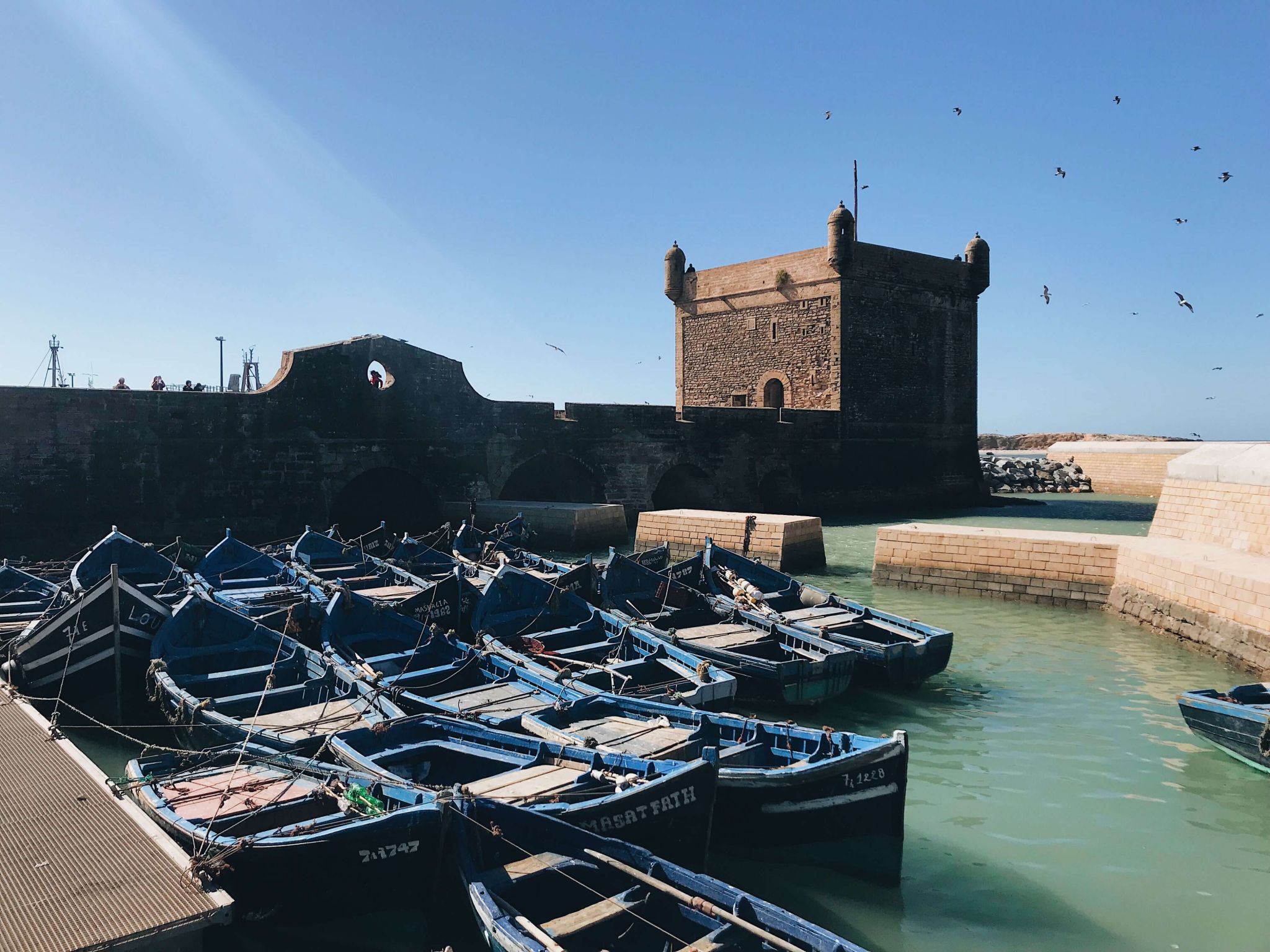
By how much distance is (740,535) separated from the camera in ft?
65.5

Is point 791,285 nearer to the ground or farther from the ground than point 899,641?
farther from the ground

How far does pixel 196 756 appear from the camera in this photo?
6855mm

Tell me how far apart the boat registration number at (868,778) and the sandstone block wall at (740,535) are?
12.8m

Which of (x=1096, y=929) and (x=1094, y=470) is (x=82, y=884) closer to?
(x=1096, y=929)

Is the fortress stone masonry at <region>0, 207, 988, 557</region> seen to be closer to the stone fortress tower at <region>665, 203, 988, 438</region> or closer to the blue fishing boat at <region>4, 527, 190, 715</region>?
the stone fortress tower at <region>665, 203, 988, 438</region>

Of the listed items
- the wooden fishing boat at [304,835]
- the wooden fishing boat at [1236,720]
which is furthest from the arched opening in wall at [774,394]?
the wooden fishing boat at [304,835]

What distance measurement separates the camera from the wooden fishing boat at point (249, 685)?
7227mm

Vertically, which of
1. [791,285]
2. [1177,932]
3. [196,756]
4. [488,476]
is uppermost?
[791,285]

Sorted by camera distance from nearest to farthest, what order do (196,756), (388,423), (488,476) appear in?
1. (196,756)
2. (388,423)
3. (488,476)

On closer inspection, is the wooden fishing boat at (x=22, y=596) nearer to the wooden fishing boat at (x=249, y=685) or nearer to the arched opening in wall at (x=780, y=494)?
the wooden fishing boat at (x=249, y=685)

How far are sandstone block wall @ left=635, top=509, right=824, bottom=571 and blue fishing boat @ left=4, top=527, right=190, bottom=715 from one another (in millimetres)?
11936

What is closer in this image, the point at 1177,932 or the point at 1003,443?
the point at 1177,932

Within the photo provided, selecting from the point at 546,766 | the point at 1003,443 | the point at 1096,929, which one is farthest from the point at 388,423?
the point at 1003,443

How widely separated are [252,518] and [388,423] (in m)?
3.94
